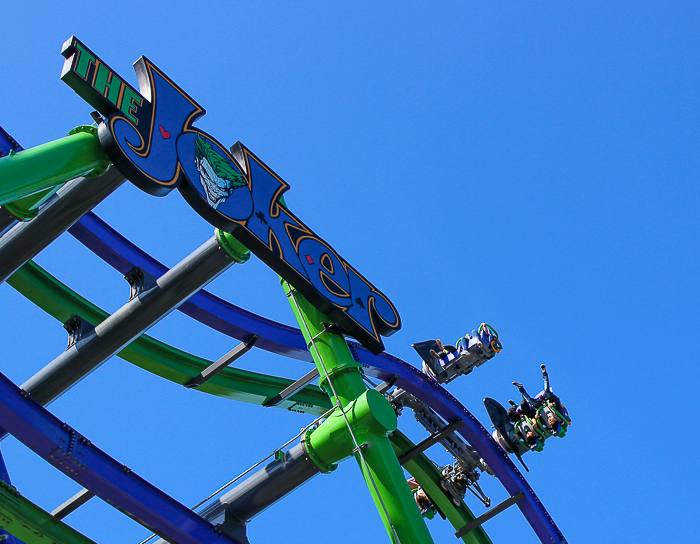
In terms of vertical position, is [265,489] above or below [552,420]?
below

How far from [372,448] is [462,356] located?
4.56 metres

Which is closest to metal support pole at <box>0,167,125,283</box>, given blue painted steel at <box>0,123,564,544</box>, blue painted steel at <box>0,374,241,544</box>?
blue painted steel at <box>0,123,564,544</box>

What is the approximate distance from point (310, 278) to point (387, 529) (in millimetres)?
2548

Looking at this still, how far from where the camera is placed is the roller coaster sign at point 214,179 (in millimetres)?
6586

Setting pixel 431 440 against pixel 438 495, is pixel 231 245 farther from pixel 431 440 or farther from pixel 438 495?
pixel 438 495

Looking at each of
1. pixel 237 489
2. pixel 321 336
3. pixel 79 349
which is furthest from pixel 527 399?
pixel 79 349

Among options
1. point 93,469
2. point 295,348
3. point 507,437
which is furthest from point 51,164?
point 507,437

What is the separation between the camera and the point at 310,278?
8.53 m

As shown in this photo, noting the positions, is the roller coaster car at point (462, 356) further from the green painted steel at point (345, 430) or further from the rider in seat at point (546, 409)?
the green painted steel at point (345, 430)

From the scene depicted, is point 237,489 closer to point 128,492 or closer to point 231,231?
point 128,492

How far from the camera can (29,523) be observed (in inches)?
242

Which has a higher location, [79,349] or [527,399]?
[527,399]

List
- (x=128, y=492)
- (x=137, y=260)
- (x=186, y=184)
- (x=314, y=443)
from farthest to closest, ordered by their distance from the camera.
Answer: (x=137, y=260)
(x=314, y=443)
(x=186, y=184)
(x=128, y=492)

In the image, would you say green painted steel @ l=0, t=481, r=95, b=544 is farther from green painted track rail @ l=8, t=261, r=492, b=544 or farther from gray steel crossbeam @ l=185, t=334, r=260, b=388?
green painted track rail @ l=8, t=261, r=492, b=544
